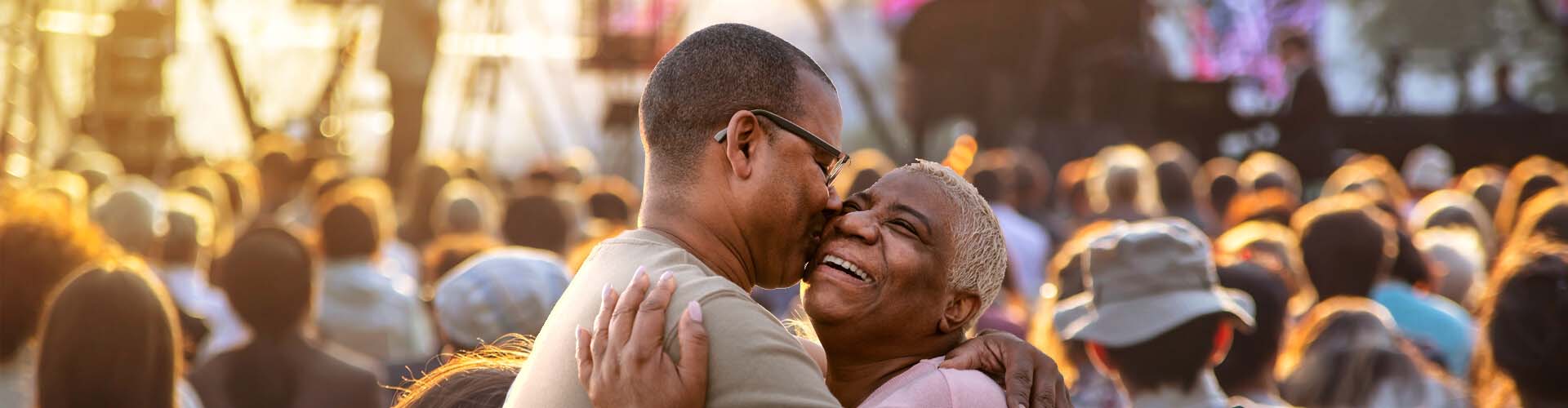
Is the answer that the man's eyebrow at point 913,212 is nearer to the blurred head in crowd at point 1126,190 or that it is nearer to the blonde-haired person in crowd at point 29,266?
the blonde-haired person in crowd at point 29,266

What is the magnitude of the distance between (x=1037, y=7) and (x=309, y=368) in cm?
1497

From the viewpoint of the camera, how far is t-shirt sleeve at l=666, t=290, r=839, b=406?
1.75m

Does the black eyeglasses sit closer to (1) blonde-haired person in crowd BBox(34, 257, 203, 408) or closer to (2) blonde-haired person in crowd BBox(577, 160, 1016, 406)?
(2) blonde-haired person in crowd BBox(577, 160, 1016, 406)

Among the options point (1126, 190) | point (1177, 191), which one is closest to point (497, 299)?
point (1126, 190)

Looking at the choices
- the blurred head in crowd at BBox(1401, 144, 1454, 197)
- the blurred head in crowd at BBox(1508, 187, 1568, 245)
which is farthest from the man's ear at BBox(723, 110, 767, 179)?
the blurred head in crowd at BBox(1401, 144, 1454, 197)

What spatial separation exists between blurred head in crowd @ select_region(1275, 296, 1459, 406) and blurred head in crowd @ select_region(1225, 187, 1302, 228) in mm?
2183

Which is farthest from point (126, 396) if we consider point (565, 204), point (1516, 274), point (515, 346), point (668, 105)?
point (565, 204)

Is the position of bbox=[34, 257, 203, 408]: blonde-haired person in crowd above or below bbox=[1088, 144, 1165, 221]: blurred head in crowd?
above

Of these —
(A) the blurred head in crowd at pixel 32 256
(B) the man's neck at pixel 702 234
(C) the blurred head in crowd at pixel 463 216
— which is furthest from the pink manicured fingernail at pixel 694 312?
(C) the blurred head in crowd at pixel 463 216

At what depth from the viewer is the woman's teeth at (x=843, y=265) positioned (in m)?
2.29

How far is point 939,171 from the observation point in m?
2.44

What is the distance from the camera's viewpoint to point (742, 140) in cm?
202

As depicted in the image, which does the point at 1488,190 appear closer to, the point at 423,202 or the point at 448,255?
the point at 423,202

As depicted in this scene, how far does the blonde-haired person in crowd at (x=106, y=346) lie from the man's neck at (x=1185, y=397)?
6.05ft
